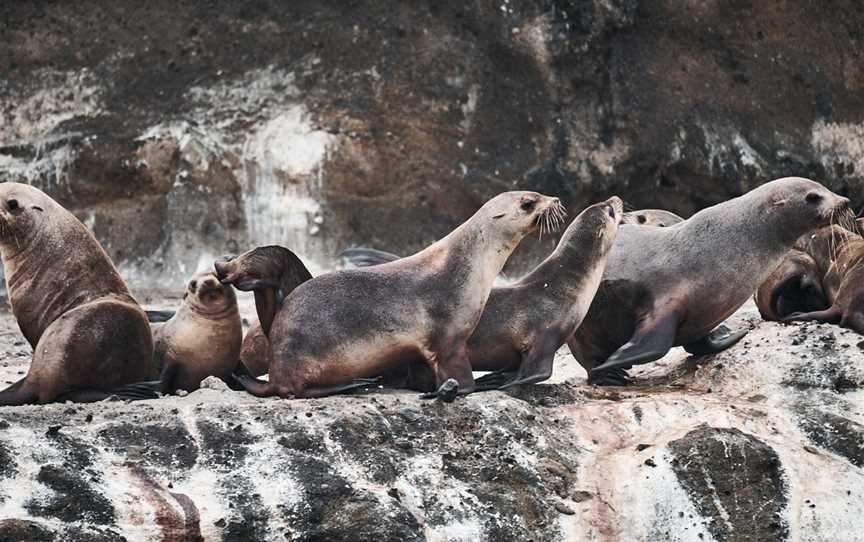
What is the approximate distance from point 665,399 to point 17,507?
3.57 meters

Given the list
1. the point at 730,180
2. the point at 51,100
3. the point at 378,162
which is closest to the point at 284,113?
the point at 378,162

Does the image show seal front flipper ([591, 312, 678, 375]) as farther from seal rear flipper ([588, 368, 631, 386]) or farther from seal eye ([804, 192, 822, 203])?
seal eye ([804, 192, 822, 203])

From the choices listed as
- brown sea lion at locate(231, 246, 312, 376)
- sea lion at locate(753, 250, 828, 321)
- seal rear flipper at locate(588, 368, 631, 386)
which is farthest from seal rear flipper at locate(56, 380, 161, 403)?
sea lion at locate(753, 250, 828, 321)

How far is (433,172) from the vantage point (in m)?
16.5

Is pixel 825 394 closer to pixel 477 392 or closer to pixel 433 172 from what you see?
pixel 477 392

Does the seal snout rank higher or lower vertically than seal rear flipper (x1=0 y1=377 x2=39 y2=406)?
higher

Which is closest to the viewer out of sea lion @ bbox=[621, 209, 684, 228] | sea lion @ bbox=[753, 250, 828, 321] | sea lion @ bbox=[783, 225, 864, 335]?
sea lion @ bbox=[783, 225, 864, 335]

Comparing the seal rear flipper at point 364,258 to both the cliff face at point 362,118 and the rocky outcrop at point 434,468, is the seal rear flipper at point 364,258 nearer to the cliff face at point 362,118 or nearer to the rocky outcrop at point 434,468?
the rocky outcrop at point 434,468

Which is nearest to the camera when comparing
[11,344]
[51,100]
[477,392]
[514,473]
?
[514,473]

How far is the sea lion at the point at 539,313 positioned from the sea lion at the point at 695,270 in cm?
39

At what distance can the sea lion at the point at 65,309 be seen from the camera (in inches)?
374

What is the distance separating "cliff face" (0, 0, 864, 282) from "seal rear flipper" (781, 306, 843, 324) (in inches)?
203

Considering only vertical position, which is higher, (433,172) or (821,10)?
(821,10)

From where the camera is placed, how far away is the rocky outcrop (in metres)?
8.02
